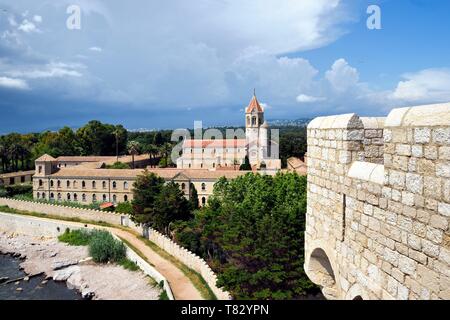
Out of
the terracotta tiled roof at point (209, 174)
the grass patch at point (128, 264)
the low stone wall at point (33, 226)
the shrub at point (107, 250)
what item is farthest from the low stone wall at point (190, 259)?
the terracotta tiled roof at point (209, 174)

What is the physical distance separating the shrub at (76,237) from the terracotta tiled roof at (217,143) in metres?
33.3

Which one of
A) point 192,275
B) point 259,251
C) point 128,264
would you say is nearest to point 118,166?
point 128,264

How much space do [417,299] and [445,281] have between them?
418mm

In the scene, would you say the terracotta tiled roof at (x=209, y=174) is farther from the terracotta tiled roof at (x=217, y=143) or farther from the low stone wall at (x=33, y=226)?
the terracotta tiled roof at (x=217, y=143)

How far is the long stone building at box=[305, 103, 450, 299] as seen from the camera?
324 cm

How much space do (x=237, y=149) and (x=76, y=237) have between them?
112 feet

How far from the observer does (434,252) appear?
10.7ft

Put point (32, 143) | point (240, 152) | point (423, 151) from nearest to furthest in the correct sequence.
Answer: point (423, 151) → point (240, 152) → point (32, 143)

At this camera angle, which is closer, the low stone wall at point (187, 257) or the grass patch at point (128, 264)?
the low stone wall at point (187, 257)

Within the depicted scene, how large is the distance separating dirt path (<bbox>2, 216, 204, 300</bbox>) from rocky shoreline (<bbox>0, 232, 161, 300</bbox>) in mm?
1071

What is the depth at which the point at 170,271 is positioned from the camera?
24.7m

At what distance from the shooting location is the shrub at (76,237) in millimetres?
34331

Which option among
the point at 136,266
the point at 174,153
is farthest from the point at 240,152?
the point at 136,266
